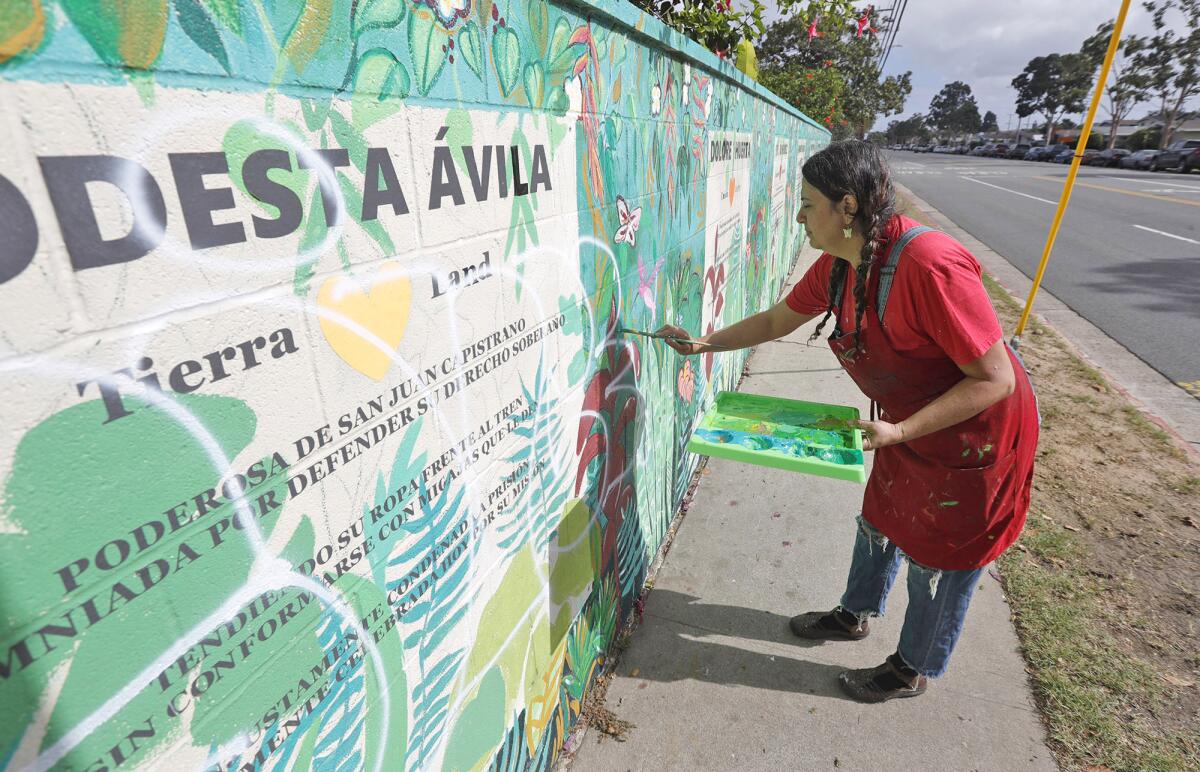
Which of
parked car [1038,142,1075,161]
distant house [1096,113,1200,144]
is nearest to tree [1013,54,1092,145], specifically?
distant house [1096,113,1200,144]

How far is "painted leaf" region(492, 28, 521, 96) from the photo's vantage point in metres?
1.31

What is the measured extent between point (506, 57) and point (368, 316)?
2.28ft

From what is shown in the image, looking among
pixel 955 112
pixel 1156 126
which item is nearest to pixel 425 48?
pixel 1156 126

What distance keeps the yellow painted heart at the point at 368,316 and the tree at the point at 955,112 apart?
13023 centimetres

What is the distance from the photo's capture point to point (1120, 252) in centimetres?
1043

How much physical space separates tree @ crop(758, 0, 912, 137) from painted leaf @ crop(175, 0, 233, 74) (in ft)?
13.1

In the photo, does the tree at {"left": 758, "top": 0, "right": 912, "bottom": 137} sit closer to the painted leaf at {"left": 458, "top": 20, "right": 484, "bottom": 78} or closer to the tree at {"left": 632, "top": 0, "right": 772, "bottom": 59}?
the tree at {"left": 632, "top": 0, "right": 772, "bottom": 59}

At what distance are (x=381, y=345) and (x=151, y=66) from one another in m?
0.50

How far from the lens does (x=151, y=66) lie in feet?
2.29

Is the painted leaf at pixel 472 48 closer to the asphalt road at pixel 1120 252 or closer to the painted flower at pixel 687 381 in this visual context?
the painted flower at pixel 687 381

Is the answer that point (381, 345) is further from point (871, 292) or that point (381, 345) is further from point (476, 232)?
point (871, 292)

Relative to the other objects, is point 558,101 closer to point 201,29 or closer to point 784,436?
point 201,29

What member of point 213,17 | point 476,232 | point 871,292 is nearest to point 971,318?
point 871,292

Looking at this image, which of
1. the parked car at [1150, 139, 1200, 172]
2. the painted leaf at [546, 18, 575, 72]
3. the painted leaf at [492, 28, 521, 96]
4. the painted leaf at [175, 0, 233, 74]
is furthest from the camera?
the parked car at [1150, 139, 1200, 172]
